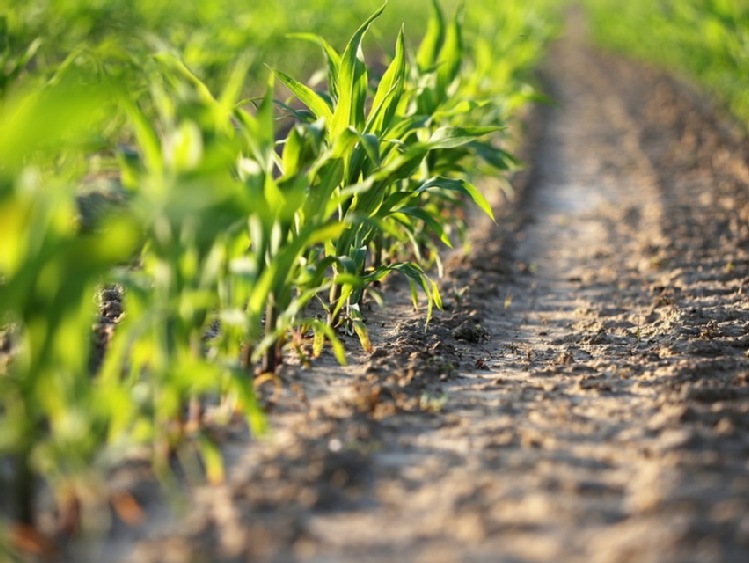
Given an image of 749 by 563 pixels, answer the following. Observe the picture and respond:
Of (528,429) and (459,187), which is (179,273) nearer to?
(528,429)

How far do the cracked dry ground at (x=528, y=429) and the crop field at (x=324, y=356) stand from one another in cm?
1

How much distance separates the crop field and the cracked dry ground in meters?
0.01

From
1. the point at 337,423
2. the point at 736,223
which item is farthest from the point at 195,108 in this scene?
the point at 736,223

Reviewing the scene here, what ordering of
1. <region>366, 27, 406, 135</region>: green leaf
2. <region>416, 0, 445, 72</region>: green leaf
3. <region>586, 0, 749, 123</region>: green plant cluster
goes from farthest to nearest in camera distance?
<region>586, 0, 749, 123</region>: green plant cluster
<region>416, 0, 445, 72</region>: green leaf
<region>366, 27, 406, 135</region>: green leaf

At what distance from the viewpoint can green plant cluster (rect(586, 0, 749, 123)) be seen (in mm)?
8852

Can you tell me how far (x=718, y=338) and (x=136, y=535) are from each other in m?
2.58

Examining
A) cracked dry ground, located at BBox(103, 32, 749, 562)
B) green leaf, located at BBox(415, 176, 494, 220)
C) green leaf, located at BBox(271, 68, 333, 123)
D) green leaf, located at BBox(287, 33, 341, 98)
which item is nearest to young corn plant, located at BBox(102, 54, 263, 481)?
cracked dry ground, located at BBox(103, 32, 749, 562)

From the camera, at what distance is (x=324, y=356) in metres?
3.40

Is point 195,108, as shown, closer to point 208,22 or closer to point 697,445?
point 697,445

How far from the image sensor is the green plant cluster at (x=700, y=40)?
885 centimetres

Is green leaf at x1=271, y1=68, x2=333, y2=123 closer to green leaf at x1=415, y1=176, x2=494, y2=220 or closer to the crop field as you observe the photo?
the crop field

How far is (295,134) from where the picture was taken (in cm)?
288

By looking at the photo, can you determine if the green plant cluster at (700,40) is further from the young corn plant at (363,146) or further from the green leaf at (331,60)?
the green leaf at (331,60)

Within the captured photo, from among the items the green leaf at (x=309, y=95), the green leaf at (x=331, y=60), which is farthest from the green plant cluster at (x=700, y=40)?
the green leaf at (x=309, y=95)
